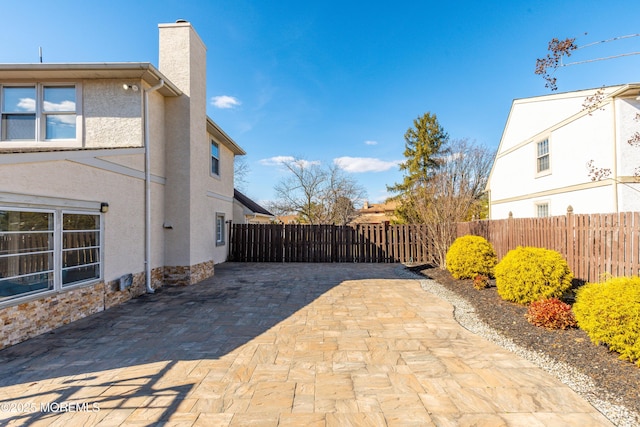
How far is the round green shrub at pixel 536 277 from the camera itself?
18.0ft

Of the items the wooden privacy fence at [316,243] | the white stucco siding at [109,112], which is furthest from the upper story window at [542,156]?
the white stucco siding at [109,112]

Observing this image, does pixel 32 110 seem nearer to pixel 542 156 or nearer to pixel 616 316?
pixel 616 316

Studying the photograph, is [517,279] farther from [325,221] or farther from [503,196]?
[325,221]

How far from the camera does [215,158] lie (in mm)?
11352

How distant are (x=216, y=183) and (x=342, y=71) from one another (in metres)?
8.47

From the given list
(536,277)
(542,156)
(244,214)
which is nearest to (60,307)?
(536,277)

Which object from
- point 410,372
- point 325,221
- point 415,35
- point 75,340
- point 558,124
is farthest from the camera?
point 325,221

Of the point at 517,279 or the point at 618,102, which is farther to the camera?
the point at 618,102

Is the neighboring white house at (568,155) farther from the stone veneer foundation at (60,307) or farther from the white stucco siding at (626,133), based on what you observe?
the stone veneer foundation at (60,307)

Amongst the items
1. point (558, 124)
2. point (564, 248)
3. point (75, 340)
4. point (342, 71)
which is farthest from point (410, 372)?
point (342, 71)

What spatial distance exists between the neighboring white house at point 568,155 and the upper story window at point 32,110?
11185mm

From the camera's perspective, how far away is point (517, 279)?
577cm

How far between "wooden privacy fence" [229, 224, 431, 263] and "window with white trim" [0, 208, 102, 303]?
7.57 m

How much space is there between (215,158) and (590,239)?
36.8ft
